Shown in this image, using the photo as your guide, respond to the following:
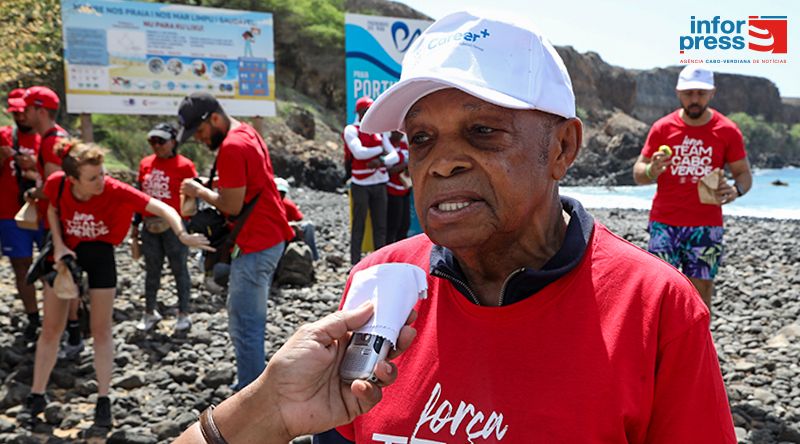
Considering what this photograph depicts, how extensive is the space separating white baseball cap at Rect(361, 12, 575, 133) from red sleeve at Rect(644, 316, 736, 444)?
60 centimetres

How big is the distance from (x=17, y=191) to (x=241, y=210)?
11.5ft

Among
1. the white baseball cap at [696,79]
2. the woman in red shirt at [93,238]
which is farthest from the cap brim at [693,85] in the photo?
the woman in red shirt at [93,238]

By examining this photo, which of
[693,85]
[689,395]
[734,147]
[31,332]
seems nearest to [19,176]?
[31,332]

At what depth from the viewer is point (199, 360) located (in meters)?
6.73

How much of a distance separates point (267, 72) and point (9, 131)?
27.3 feet

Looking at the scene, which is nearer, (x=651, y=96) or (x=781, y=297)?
(x=781, y=297)

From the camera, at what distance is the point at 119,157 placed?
74.4ft

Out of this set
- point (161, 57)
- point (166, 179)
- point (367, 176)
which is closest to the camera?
point (166, 179)

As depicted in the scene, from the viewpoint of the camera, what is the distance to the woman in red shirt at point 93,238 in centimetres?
507

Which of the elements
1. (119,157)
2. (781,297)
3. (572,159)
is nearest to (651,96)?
(119,157)

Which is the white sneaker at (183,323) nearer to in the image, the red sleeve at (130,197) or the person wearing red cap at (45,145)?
the person wearing red cap at (45,145)

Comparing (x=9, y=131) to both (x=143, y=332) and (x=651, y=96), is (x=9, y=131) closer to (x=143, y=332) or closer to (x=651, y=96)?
(x=143, y=332)

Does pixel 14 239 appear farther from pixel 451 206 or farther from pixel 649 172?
pixel 451 206

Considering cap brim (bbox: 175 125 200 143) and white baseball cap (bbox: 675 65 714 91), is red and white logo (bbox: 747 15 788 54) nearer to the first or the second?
white baseball cap (bbox: 675 65 714 91)
